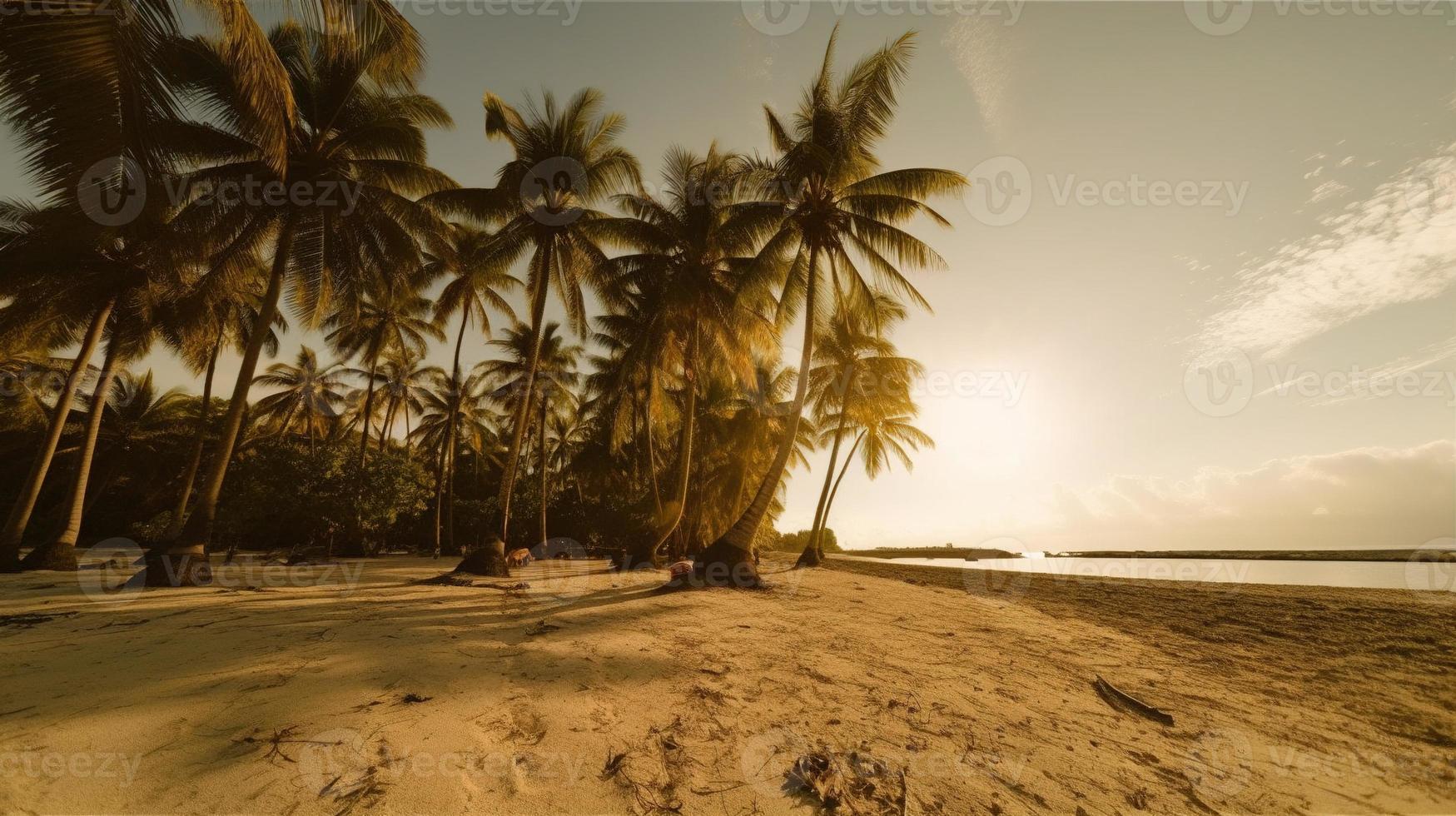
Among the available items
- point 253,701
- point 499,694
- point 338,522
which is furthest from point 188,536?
point 338,522

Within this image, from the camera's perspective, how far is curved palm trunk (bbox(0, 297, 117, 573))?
10836 mm

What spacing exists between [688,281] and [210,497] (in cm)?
1131

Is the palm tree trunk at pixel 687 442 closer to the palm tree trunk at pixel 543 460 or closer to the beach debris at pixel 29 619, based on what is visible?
the palm tree trunk at pixel 543 460

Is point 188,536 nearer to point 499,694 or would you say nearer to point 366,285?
point 366,285

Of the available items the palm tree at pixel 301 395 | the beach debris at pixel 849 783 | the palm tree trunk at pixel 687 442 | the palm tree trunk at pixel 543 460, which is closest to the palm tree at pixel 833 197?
the palm tree trunk at pixel 687 442

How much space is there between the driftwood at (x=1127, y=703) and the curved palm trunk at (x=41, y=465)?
793 inches

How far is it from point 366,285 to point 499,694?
12.8 metres

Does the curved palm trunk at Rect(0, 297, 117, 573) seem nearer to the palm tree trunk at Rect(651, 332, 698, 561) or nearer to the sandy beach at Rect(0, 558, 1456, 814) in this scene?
the sandy beach at Rect(0, 558, 1456, 814)

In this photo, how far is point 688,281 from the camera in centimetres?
1408

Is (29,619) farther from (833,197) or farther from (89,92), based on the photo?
(833,197)

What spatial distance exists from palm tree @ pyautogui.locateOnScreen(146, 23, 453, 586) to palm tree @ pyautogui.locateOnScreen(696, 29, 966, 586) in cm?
775

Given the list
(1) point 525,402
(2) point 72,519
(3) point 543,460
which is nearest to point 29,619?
(1) point 525,402

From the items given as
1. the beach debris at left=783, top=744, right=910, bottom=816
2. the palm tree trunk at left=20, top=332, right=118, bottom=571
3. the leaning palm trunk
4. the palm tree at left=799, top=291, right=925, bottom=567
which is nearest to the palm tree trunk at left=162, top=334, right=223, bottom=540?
the palm tree trunk at left=20, top=332, right=118, bottom=571

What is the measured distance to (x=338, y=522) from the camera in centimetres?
1891
